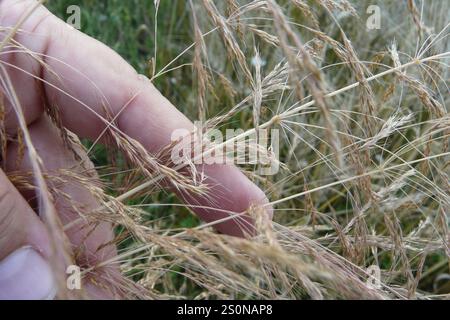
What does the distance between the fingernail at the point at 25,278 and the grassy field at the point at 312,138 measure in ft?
0.54

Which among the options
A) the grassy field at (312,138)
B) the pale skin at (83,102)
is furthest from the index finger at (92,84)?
the grassy field at (312,138)

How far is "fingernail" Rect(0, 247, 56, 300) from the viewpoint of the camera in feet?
3.54

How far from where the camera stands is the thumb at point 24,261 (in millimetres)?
1067

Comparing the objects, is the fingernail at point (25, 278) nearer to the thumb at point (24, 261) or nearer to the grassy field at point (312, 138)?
the thumb at point (24, 261)

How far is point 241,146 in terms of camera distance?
98 cm

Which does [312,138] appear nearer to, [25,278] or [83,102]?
[83,102]

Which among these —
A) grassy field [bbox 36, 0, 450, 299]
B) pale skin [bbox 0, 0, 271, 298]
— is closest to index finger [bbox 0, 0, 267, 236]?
pale skin [bbox 0, 0, 271, 298]

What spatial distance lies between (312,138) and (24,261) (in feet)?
3.13

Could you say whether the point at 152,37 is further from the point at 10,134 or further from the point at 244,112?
the point at 10,134

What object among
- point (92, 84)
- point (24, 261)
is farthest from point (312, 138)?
point (24, 261)

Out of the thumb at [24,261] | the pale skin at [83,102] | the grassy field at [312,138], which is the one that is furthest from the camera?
the pale skin at [83,102]

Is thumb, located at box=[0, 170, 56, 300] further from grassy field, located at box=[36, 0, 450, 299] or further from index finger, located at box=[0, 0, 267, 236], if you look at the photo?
index finger, located at box=[0, 0, 267, 236]

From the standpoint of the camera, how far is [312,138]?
171cm
